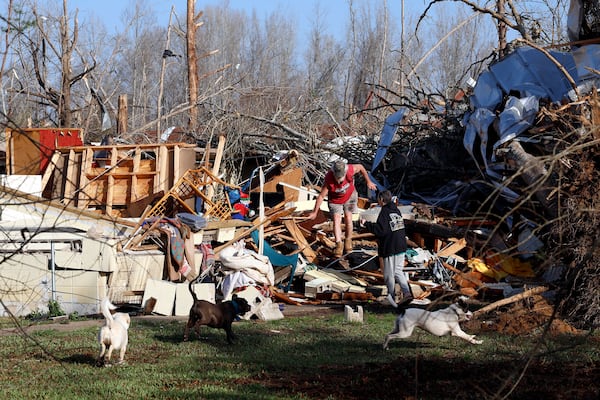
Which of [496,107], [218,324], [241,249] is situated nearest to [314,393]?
[218,324]

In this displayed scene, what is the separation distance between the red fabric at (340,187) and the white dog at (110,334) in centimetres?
795

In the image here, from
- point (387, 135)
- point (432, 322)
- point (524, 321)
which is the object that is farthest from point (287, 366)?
point (387, 135)

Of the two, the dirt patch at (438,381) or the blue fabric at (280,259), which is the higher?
the blue fabric at (280,259)

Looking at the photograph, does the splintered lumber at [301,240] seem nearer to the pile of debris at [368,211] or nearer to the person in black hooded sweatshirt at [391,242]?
the pile of debris at [368,211]

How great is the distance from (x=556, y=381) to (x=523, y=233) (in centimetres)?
889

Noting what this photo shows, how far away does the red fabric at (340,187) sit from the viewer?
1636cm

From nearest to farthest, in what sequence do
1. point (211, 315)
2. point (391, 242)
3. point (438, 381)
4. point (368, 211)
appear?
1. point (438, 381)
2. point (211, 315)
3. point (391, 242)
4. point (368, 211)

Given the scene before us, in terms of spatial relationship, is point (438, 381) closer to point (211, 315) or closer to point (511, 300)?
point (211, 315)

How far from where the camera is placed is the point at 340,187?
53.8 feet

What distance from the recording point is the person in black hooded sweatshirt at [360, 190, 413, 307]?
44.9 ft

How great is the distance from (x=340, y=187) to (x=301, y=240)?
77.1 inches

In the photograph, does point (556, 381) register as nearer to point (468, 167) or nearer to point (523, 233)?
point (523, 233)

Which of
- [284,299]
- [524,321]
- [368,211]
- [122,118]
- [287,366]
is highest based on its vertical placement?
[122,118]

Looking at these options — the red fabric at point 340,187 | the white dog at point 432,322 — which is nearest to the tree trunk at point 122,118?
the red fabric at point 340,187
